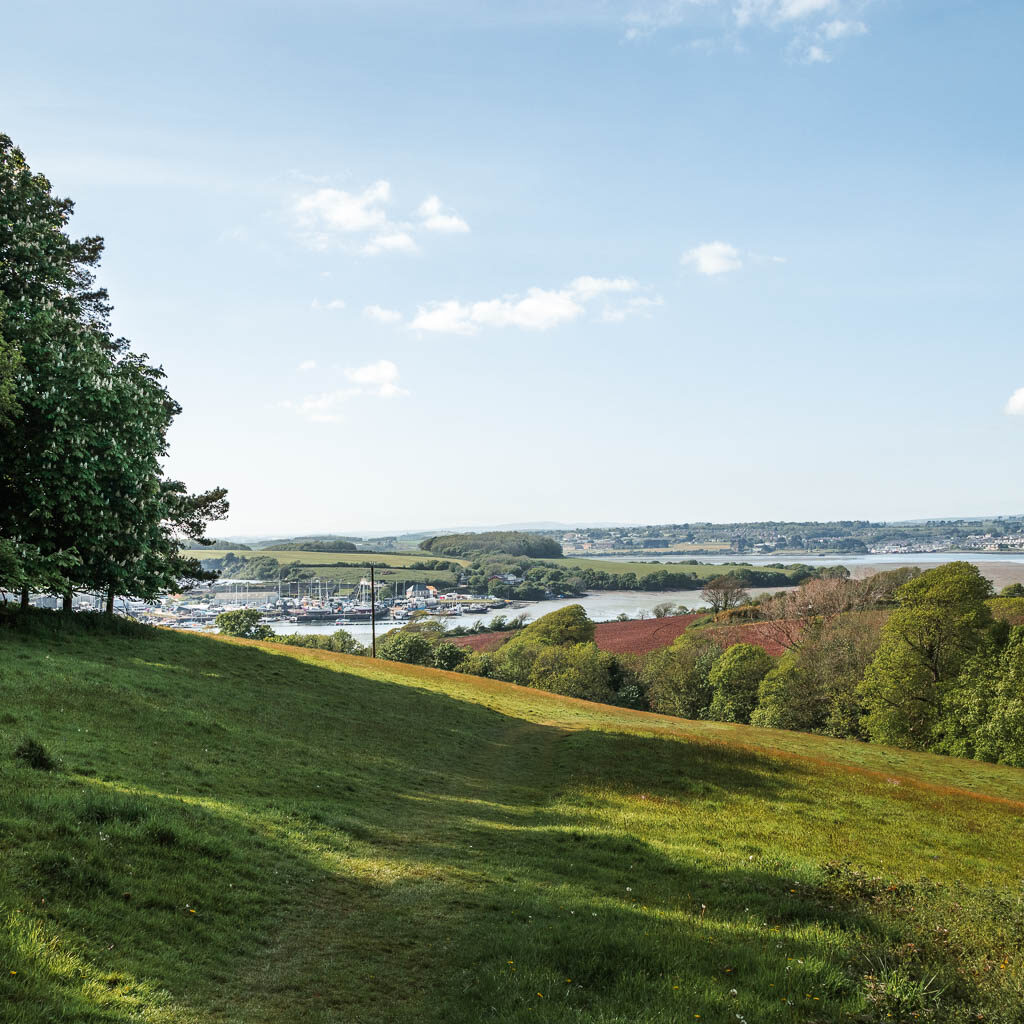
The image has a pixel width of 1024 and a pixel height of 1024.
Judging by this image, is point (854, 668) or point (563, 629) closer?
point (854, 668)

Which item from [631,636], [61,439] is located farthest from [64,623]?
[631,636]

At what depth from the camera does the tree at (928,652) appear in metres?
46.9

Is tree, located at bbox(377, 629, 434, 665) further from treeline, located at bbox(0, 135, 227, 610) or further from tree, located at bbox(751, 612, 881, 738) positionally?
treeline, located at bbox(0, 135, 227, 610)

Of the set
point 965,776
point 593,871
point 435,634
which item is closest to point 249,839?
point 593,871

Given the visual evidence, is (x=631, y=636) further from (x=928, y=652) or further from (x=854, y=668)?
(x=928, y=652)

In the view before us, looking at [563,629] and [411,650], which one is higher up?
[563,629]

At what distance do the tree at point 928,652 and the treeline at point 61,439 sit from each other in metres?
47.6

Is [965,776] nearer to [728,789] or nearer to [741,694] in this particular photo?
[728,789]

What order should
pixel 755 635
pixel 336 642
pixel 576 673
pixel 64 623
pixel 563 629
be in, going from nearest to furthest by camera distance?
1. pixel 64 623
2. pixel 576 673
3. pixel 755 635
4. pixel 563 629
5. pixel 336 642

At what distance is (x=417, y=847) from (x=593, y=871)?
3.40 metres

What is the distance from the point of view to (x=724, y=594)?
117062 millimetres

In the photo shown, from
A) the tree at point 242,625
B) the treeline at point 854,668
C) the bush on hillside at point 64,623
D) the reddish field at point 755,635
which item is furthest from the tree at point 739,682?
the bush on hillside at point 64,623

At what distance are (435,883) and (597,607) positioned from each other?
149359mm

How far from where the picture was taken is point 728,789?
878 inches
